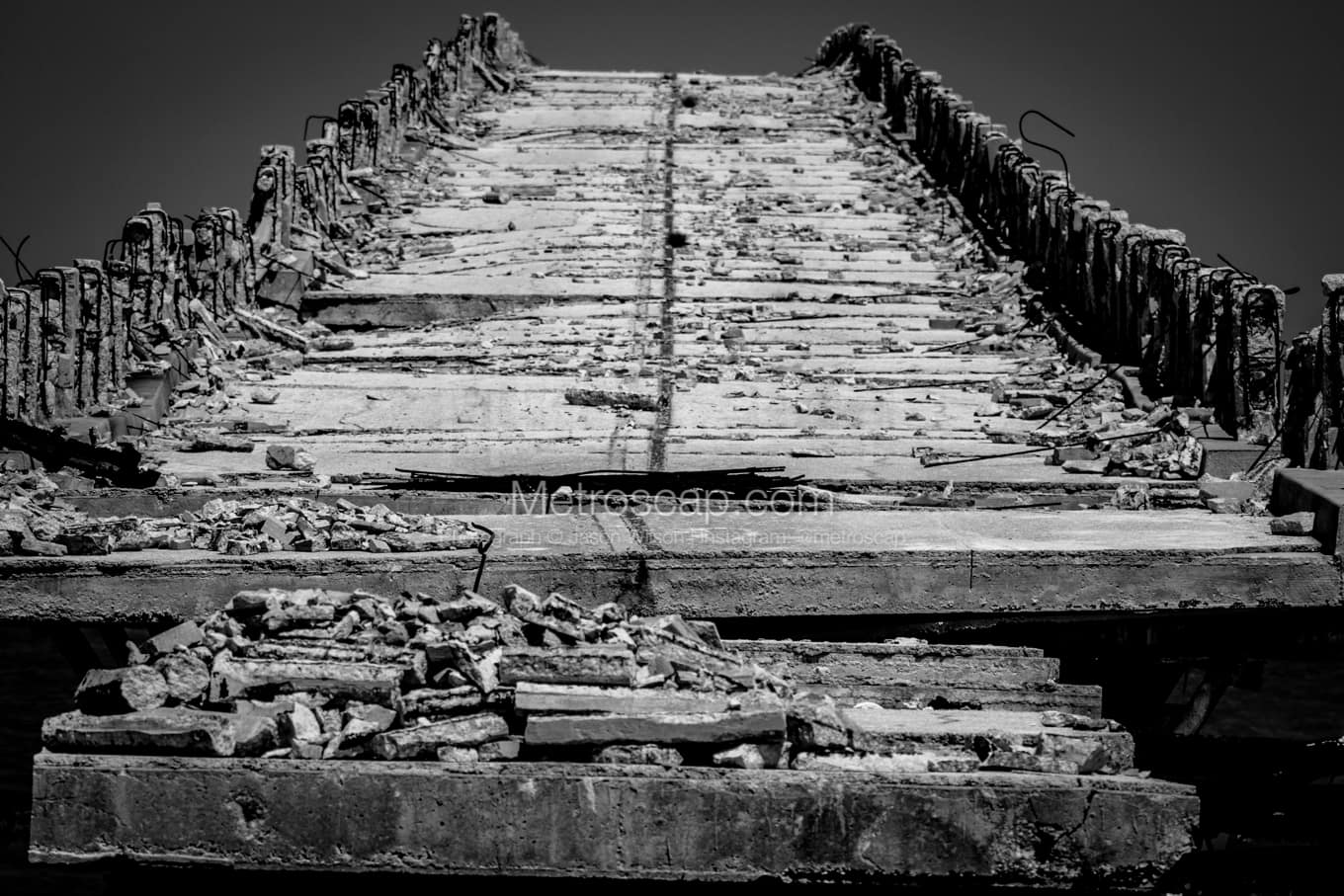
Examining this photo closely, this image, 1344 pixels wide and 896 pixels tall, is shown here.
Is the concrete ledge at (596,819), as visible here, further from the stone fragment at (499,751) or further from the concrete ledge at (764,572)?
the concrete ledge at (764,572)

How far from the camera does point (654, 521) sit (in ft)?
31.1

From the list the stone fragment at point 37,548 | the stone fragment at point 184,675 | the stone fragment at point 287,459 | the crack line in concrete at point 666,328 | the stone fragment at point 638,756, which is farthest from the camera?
the crack line in concrete at point 666,328

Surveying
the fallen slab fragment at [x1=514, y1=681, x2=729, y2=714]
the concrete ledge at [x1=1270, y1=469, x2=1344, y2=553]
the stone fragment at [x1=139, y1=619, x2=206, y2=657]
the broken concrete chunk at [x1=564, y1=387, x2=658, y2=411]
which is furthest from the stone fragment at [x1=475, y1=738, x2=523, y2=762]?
the broken concrete chunk at [x1=564, y1=387, x2=658, y2=411]

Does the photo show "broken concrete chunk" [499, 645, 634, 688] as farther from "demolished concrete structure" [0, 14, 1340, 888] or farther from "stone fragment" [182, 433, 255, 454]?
"stone fragment" [182, 433, 255, 454]

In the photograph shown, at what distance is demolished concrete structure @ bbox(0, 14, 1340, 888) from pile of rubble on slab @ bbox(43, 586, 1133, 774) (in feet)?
0.07

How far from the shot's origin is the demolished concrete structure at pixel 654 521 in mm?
6816

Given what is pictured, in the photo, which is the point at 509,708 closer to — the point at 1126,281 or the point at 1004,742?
the point at 1004,742

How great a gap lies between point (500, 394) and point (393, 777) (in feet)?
24.5

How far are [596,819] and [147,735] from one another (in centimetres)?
171

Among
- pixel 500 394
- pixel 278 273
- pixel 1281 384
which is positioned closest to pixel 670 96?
pixel 278 273

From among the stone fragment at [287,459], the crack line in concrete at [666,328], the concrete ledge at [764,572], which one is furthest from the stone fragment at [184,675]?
the crack line in concrete at [666,328]

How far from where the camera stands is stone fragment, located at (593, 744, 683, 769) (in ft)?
22.5

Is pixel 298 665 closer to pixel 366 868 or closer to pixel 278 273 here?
pixel 366 868

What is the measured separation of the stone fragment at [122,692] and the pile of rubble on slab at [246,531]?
5.06 ft
